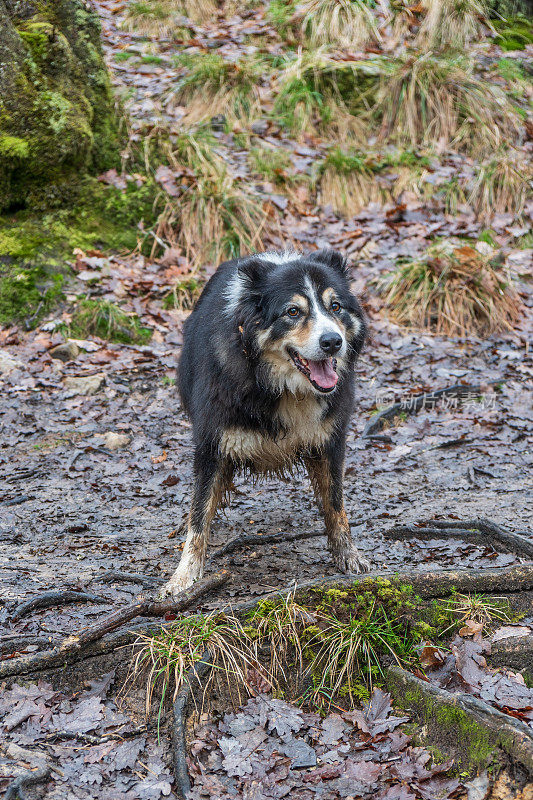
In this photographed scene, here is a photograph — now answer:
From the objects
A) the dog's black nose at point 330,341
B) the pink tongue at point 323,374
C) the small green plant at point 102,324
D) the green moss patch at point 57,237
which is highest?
the dog's black nose at point 330,341

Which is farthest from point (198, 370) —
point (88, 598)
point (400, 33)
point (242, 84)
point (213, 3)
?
point (213, 3)

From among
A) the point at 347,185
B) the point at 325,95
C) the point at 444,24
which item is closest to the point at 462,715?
the point at 347,185

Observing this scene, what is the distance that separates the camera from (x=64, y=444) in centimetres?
589

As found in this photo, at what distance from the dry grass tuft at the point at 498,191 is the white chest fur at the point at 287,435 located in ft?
21.3

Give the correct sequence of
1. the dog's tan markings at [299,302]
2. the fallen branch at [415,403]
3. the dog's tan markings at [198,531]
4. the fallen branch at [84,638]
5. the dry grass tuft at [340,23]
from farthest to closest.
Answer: the dry grass tuft at [340,23]
the fallen branch at [415,403]
the dog's tan markings at [198,531]
the dog's tan markings at [299,302]
the fallen branch at [84,638]

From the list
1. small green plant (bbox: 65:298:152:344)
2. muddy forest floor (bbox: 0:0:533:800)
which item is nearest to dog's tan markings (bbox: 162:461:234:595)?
muddy forest floor (bbox: 0:0:533:800)

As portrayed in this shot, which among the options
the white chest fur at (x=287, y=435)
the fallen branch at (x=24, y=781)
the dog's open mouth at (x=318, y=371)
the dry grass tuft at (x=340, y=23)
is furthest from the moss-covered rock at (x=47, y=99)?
the fallen branch at (x=24, y=781)

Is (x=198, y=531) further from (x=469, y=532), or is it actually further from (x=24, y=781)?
(x=24, y=781)

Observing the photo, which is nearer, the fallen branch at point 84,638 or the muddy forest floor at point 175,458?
the fallen branch at point 84,638

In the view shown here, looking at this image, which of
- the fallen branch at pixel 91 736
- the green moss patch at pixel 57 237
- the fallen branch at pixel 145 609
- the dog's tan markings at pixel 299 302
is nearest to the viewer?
the fallen branch at pixel 91 736

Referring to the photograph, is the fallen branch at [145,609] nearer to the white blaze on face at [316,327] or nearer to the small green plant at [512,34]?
the white blaze on face at [316,327]

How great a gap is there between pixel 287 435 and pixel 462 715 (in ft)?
5.94

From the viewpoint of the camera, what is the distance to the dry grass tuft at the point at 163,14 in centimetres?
1214

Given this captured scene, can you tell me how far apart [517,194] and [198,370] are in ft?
22.8
